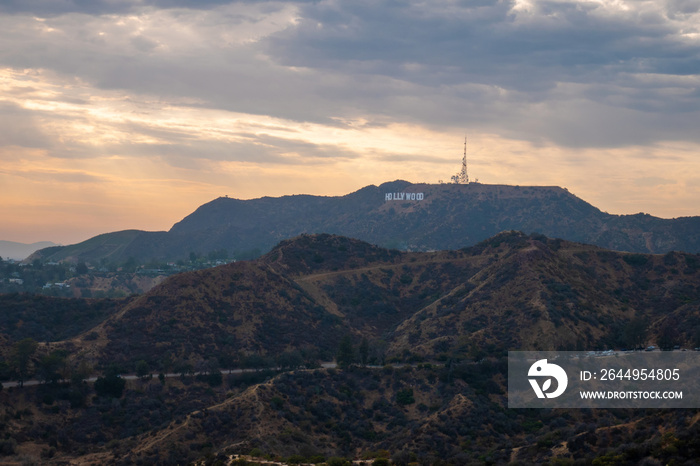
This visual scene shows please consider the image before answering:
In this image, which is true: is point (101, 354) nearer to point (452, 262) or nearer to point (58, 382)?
point (58, 382)

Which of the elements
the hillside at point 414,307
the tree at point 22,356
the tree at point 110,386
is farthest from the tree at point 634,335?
the tree at point 22,356

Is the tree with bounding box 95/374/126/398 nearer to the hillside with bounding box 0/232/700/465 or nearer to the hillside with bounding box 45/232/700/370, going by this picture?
the hillside with bounding box 0/232/700/465

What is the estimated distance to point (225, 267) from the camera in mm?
137250

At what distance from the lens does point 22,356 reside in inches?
3519

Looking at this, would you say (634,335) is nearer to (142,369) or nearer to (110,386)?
(142,369)

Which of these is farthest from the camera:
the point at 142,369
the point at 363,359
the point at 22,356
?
the point at 363,359

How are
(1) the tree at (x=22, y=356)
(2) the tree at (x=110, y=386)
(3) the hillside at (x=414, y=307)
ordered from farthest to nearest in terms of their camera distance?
(3) the hillside at (x=414, y=307) → (2) the tree at (x=110, y=386) → (1) the tree at (x=22, y=356)

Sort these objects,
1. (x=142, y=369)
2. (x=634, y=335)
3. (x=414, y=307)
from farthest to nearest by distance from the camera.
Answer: (x=414, y=307) → (x=634, y=335) → (x=142, y=369)

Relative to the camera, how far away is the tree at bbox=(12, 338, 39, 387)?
88.1 metres

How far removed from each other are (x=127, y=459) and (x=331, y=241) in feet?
385

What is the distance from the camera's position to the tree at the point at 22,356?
289 feet

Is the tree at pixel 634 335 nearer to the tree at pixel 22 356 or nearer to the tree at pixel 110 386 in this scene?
the tree at pixel 110 386

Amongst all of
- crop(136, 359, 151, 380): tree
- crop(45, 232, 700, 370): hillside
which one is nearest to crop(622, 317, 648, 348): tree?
crop(45, 232, 700, 370): hillside

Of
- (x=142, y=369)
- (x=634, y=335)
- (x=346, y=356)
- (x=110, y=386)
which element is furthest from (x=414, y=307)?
(x=110, y=386)
